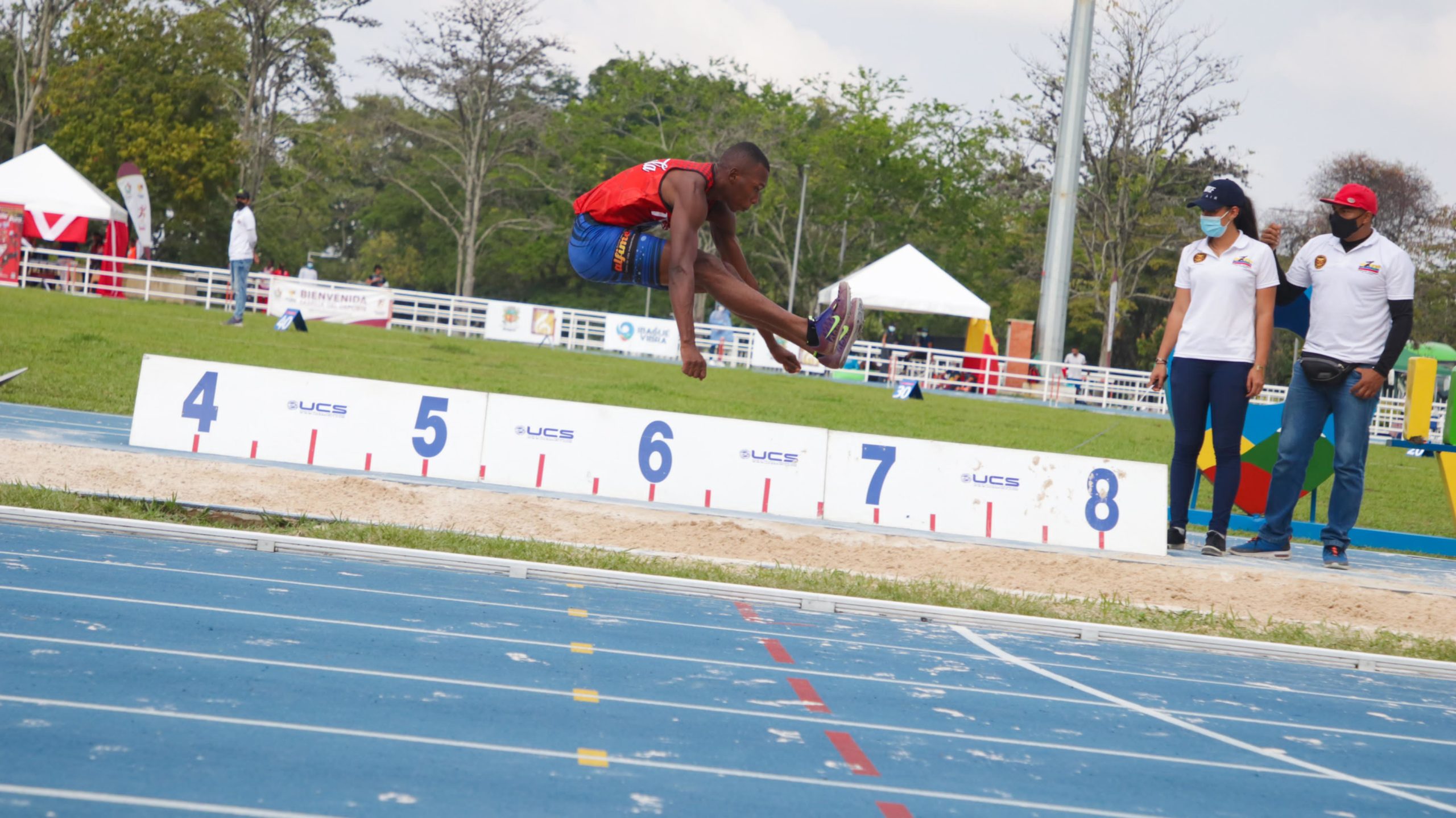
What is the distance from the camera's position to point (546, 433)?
8.24m

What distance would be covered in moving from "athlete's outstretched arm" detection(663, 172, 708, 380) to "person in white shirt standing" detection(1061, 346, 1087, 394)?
22618 mm

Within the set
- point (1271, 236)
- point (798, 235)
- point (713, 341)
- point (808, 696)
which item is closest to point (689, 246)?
point (808, 696)

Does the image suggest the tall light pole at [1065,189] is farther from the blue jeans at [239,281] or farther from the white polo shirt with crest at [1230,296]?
the white polo shirt with crest at [1230,296]

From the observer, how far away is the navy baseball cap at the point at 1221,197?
7492 mm

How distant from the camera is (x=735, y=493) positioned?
26.8ft

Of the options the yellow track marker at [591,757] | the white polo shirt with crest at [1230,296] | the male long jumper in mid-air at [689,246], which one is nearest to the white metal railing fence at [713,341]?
the white polo shirt with crest at [1230,296]

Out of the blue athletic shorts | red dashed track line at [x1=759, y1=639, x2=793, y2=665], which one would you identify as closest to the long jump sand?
the blue athletic shorts

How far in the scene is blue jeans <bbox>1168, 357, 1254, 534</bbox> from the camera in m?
7.64

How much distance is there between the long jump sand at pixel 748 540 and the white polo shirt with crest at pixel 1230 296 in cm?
133

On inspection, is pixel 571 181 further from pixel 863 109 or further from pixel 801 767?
pixel 801 767

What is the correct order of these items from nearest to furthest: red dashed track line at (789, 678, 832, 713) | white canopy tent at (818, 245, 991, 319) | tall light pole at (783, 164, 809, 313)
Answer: red dashed track line at (789, 678, 832, 713) → white canopy tent at (818, 245, 991, 319) → tall light pole at (783, 164, 809, 313)

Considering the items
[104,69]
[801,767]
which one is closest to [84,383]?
[801,767]

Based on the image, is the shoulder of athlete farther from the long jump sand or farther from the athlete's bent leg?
the long jump sand

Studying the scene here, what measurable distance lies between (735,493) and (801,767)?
487 centimetres
